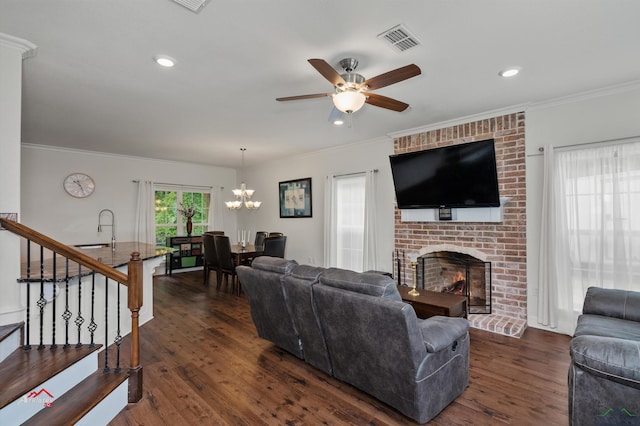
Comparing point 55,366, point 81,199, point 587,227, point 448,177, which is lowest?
point 55,366

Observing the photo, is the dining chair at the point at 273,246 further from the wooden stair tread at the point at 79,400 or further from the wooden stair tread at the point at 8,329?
the wooden stair tread at the point at 8,329

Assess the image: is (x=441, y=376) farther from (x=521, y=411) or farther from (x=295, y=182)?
(x=295, y=182)

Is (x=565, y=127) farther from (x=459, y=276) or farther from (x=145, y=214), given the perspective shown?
(x=145, y=214)

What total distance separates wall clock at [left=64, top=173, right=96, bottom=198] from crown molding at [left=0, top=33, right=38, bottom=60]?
14.0ft

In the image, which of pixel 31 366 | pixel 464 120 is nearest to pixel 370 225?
pixel 464 120

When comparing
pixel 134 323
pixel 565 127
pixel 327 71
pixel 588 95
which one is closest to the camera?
pixel 327 71

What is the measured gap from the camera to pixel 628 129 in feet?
10.2

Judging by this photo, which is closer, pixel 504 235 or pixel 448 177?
pixel 504 235

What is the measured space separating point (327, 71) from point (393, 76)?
1.53 feet

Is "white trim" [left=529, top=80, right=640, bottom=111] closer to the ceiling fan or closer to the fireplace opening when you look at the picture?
the fireplace opening

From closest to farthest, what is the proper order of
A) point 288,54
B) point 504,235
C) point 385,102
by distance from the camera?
point 288,54, point 385,102, point 504,235

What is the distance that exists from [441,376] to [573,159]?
2.84m

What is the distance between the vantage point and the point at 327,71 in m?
2.18

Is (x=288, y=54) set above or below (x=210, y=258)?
above
